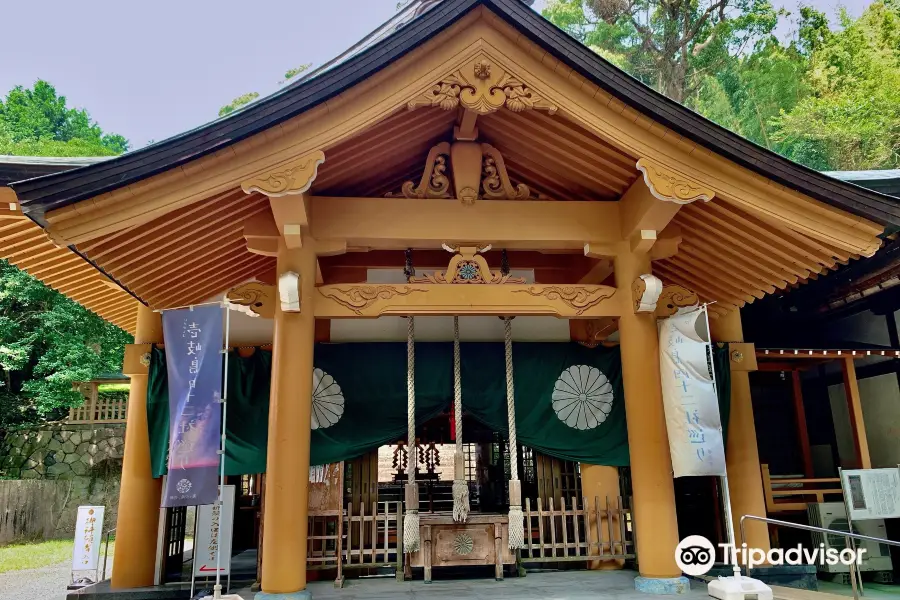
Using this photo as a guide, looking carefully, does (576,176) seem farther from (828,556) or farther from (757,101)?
(757,101)

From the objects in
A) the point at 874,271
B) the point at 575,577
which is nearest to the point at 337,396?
the point at 575,577

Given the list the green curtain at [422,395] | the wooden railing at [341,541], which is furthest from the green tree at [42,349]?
the wooden railing at [341,541]

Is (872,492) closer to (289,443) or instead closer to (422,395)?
(422,395)

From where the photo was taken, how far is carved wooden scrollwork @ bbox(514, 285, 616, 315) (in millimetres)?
5465

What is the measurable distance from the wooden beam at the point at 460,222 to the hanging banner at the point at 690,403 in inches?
43.6

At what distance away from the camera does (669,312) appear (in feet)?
19.1

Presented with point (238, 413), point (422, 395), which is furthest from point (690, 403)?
point (238, 413)

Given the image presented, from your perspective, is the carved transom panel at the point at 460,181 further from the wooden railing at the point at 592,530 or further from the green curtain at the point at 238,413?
the wooden railing at the point at 592,530

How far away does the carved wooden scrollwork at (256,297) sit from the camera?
5379 mm

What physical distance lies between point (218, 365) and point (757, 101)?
24.2 m

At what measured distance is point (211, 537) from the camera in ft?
21.2

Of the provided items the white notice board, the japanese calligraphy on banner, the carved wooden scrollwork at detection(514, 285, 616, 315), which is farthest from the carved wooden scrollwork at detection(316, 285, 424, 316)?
the white notice board

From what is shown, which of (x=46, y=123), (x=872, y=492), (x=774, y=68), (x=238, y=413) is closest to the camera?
(x=238, y=413)

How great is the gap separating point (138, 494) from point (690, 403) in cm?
589
